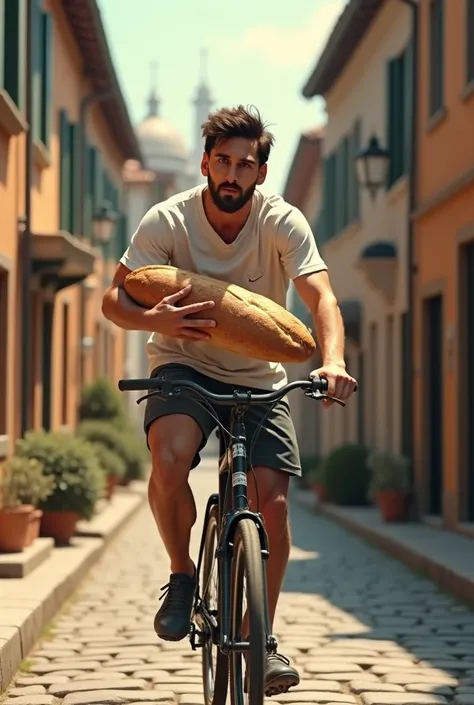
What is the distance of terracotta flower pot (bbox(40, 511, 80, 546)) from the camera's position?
13.1 metres

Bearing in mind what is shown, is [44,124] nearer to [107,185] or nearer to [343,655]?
[343,655]

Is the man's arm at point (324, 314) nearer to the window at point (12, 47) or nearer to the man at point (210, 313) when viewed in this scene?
the man at point (210, 313)

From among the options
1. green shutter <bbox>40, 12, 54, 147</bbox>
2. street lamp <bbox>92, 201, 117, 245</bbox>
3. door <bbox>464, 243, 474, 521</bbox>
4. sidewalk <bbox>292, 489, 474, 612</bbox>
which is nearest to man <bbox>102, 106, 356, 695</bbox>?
sidewalk <bbox>292, 489, 474, 612</bbox>

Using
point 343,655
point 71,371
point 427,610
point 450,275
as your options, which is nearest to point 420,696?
point 343,655

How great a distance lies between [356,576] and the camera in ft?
40.9

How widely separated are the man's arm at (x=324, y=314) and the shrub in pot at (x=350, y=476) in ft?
49.1

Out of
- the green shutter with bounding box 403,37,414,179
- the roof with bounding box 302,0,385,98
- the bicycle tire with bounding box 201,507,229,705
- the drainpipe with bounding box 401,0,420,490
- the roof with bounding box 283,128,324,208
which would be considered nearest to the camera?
the bicycle tire with bounding box 201,507,229,705

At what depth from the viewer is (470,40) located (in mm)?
15266

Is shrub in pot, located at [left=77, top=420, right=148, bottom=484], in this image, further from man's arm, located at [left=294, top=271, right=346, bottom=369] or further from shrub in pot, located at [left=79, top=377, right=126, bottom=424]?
man's arm, located at [left=294, top=271, right=346, bottom=369]

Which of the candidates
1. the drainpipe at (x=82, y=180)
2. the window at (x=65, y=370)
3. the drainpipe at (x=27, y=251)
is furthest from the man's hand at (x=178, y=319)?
the drainpipe at (x=82, y=180)

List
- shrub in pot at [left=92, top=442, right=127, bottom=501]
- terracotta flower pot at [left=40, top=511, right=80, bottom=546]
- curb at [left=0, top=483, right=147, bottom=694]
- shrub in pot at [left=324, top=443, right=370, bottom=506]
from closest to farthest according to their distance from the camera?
1. curb at [left=0, top=483, right=147, bottom=694]
2. terracotta flower pot at [left=40, top=511, right=80, bottom=546]
3. shrub in pot at [left=92, top=442, right=127, bottom=501]
4. shrub in pot at [left=324, top=443, right=370, bottom=506]

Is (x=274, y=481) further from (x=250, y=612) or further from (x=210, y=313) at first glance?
(x=250, y=612)

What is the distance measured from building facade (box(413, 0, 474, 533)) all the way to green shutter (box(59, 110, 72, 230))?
14.8 ft

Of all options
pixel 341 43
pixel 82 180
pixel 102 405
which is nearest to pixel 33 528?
pixel 82 180
